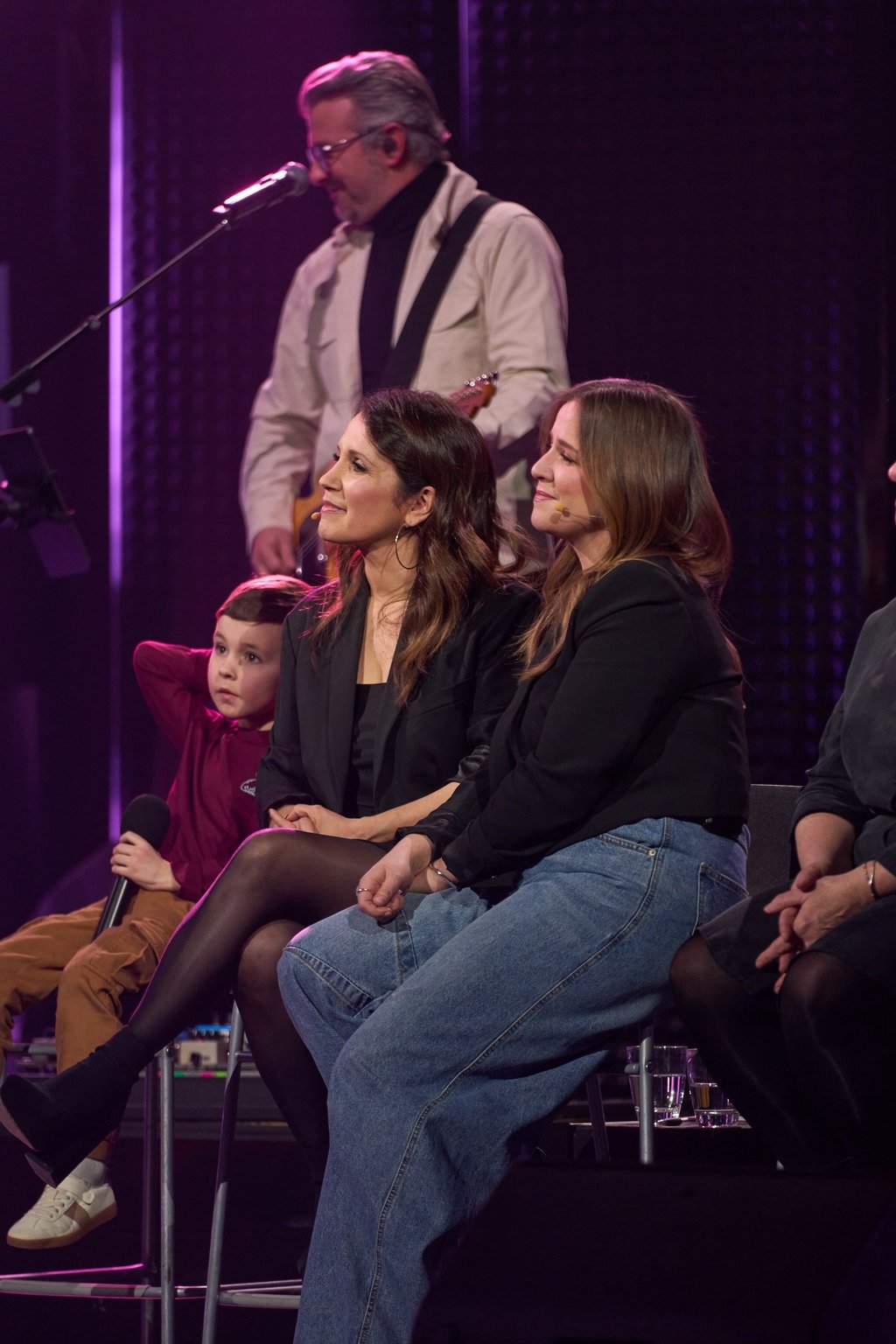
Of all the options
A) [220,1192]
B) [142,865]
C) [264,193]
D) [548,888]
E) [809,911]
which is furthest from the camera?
[264,193]

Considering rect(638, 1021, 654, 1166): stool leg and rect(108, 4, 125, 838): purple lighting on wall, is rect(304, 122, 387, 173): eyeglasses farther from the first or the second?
rect(638, 1021, 654, 1166): stool leg

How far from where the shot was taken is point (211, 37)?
4.43 m

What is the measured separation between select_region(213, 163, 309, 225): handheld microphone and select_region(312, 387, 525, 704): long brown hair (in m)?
0.77

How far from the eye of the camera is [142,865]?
286 centimetres

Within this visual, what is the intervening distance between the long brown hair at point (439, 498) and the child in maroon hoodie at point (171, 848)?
1.33 ft

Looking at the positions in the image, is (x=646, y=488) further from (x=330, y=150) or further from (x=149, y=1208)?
(x=330, y=150)

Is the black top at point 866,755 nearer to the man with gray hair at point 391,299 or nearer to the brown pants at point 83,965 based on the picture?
the brown pants at point 83,965

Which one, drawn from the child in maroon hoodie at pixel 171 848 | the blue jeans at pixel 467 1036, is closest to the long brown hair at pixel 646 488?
the blue jeans at pixel 467 1036

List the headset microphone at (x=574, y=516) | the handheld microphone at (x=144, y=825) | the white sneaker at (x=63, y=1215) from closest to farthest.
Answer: the headset microphone at (x=574, y=516)
the white sneaker at (x=63, y=1215)
the handheld microphone at (x=144, y=825)

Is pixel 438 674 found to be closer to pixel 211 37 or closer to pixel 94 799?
pixel 94 799

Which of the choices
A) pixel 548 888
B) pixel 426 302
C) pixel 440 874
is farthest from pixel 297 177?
pixel 548 888

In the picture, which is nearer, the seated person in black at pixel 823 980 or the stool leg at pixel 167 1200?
the seated person in black at pixel 823 980

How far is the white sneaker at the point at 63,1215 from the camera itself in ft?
7.93

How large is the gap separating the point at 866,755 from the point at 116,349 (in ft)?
9.85
